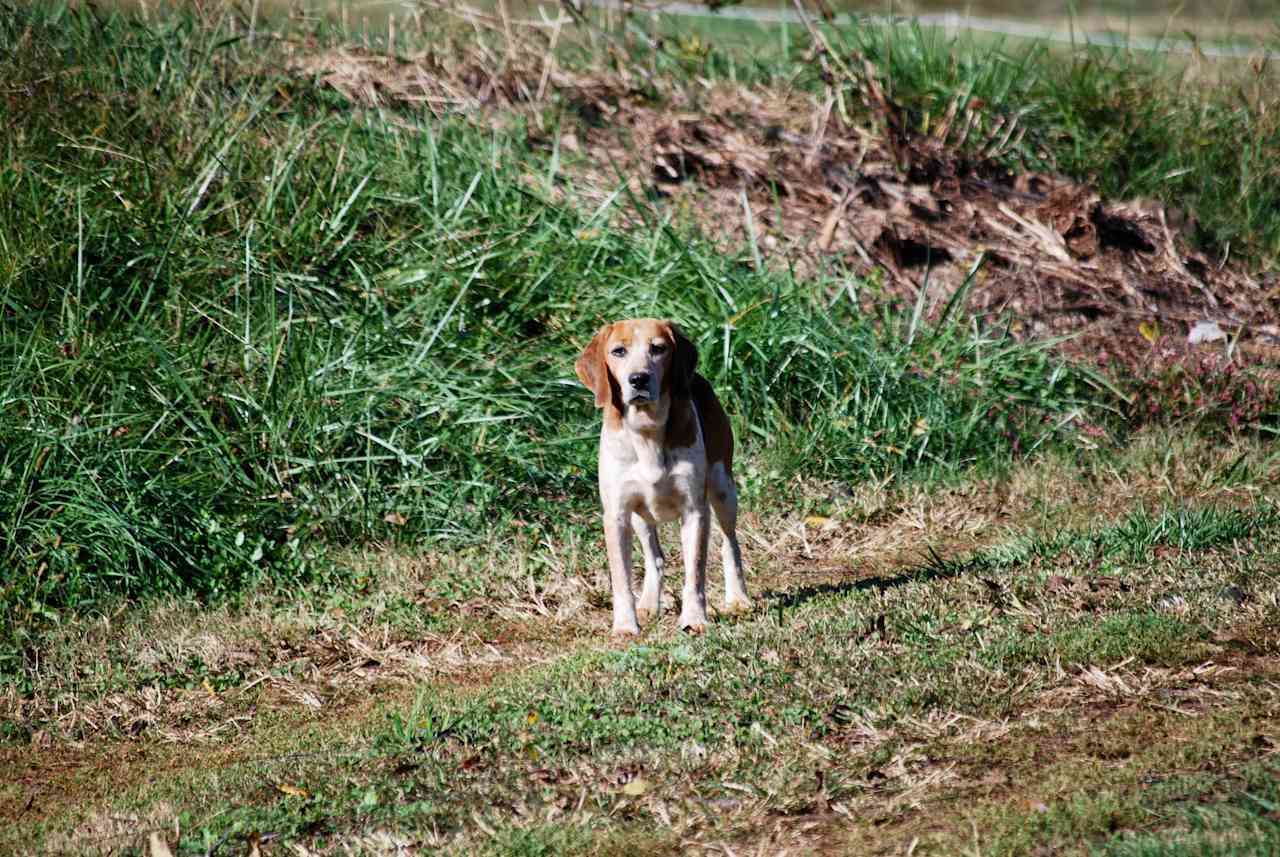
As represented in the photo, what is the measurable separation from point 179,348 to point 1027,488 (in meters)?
4.61

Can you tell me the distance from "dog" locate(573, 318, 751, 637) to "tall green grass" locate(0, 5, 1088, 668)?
1.86m

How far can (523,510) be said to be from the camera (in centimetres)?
784

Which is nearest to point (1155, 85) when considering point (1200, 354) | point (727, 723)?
point (1200, 354)

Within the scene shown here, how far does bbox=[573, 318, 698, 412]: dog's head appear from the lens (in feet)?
18.5

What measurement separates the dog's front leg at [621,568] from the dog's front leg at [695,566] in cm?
22

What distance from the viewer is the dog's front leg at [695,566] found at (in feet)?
19.5

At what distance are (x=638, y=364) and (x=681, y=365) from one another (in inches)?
10.4

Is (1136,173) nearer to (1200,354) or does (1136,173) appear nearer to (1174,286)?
(1174,286)

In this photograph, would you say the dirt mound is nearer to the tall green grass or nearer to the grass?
the grass

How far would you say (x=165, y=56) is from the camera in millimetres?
9617

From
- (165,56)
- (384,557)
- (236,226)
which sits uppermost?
(165,56)

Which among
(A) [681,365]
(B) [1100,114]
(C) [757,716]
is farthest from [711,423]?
(B) [1100,114]

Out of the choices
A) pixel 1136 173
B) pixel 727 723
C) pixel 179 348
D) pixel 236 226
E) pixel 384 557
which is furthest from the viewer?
pixel 1136 173

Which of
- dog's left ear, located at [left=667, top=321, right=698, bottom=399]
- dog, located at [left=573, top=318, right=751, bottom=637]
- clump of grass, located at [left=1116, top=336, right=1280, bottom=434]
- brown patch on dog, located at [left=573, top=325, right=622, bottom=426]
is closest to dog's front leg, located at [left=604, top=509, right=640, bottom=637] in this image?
dog, located at [left=573, top=318, right=751, bottom=637]
